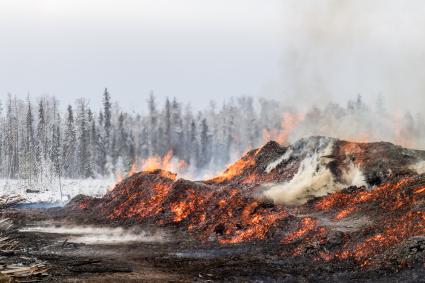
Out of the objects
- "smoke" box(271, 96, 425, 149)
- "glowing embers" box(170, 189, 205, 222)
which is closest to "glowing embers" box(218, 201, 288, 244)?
"glowing embers" box(170, 189, 205, 222)

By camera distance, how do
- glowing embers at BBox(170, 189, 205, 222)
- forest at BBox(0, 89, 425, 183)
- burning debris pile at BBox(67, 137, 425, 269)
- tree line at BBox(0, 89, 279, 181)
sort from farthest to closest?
1. tree line at BBox(0, 89, 279, 181)
2. forest at BBox(0, 89, 425, 183)
3. glowing embers at BBox(170, 189, 205, 222)
4. burning debris pile at BBox(67, 137, 425, 269)

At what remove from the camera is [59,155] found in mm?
74438

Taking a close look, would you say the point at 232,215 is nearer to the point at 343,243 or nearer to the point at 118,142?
the point at 343,243

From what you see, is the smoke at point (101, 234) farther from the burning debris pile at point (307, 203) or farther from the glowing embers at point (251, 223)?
the glowing embers at point (251, 223)

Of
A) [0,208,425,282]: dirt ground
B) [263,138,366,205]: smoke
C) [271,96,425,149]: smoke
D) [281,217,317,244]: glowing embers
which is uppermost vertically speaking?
[271,96,425,149]: smoke

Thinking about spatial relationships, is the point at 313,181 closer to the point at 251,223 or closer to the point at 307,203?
the point at 307,203

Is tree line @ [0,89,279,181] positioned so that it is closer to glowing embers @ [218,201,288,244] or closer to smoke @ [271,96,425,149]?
smoke @ [271,96,425,149]

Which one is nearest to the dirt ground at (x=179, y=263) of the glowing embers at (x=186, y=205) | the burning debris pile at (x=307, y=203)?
the burning debris pile at (x=307, y=203)

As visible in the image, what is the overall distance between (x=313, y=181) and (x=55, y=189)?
43.8 meters

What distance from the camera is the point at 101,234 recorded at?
30406 mm

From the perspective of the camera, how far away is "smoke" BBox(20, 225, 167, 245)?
1101 inches

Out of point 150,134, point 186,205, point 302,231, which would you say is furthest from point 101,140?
point 302,231

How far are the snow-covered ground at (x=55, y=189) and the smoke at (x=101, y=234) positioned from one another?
68.5 ft

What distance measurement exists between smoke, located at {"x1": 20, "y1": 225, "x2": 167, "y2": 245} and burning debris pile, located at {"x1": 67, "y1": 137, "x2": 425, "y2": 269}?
1964 mm
